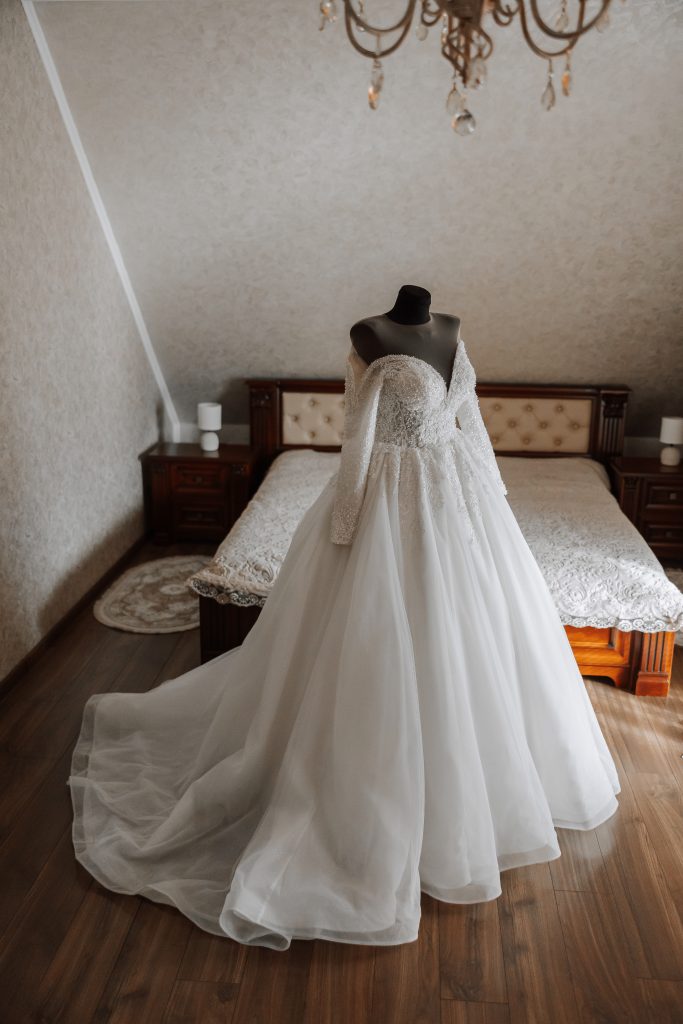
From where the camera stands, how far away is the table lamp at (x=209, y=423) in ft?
16.8

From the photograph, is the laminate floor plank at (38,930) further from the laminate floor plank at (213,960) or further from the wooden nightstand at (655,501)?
the wooden nightstand at (655,501)

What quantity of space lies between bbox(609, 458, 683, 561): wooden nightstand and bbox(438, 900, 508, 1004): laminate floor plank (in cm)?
289

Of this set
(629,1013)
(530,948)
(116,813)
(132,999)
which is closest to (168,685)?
(116,813)

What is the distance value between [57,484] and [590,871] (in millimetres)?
2661

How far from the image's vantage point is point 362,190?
408cm

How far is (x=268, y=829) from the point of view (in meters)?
2.37

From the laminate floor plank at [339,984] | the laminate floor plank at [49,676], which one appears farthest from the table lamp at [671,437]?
the laminate floor plank at [339,984]

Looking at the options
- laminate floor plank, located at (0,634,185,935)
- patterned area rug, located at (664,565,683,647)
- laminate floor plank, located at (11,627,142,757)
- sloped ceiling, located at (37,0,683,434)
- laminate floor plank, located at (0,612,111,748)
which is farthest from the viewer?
patterned area rug, located at (664,565,683,647)

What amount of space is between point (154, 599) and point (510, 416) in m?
2.27

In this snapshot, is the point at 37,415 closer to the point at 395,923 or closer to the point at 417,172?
the point at 417,172

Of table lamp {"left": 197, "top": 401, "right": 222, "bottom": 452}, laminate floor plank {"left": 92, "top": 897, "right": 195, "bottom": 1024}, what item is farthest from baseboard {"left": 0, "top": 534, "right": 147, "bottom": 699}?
laminate floor plank {"left": 92, "top": 897, "right": 195, "bottom": 1024}

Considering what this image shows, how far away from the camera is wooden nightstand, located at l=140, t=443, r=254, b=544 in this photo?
16.5 feet

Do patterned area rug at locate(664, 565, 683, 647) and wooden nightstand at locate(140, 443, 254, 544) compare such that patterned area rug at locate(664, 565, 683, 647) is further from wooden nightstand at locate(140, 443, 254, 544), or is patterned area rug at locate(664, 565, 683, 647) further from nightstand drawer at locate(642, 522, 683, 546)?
wooden nightstand at locate(140, 443, 254, 544)

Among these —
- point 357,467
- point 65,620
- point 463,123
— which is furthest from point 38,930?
point 463,123
